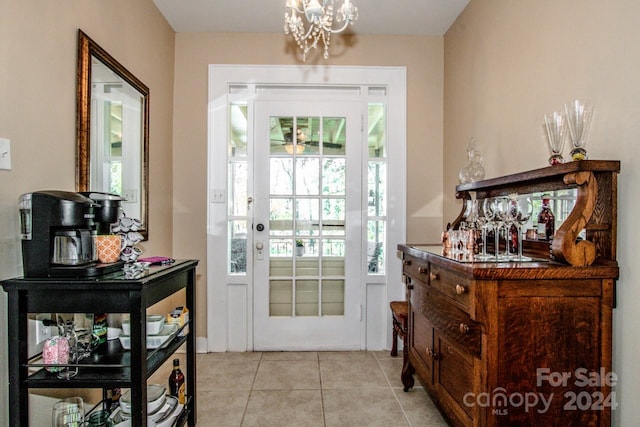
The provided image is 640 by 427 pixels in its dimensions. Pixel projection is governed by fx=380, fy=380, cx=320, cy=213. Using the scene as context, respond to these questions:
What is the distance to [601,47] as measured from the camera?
1501mm

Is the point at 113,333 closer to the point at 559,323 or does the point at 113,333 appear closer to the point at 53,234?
the point at 53,234

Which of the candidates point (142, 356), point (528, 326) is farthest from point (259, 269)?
point (528, 326)

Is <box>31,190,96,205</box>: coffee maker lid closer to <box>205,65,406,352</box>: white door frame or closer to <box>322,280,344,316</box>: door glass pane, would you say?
<box>205,65,406,352</box>: white door frame

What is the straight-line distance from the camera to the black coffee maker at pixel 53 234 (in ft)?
4.54

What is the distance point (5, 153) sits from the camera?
4.58 feet

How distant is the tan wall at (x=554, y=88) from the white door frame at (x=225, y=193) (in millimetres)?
452

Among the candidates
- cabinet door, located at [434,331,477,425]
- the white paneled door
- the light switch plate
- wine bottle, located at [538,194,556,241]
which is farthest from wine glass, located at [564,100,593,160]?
the light switch plate

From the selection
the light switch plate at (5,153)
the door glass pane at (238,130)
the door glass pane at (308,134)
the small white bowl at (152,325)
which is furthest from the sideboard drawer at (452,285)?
Answer: the door glass pane at (238,130)

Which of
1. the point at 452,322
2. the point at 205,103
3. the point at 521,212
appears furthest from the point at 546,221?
the point at 205,103

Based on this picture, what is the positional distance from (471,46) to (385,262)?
175 cm

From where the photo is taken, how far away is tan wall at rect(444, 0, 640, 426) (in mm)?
1388

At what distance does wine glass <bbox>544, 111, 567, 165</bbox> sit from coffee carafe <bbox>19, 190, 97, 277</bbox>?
6.46 ft

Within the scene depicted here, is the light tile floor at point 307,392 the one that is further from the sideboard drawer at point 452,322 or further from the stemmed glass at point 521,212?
the stemmed glass at point 521,212

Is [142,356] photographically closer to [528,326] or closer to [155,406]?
[155,406]
